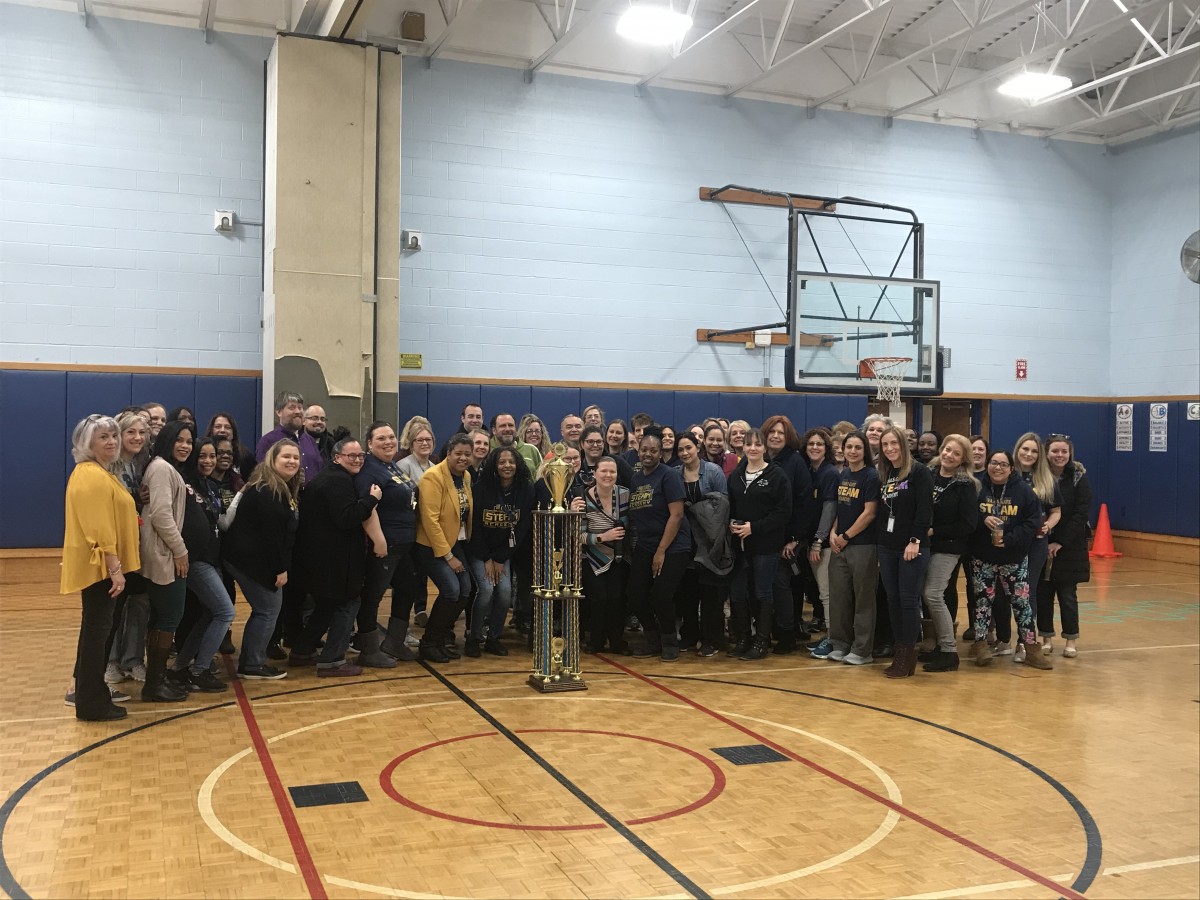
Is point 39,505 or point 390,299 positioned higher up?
point 390,299

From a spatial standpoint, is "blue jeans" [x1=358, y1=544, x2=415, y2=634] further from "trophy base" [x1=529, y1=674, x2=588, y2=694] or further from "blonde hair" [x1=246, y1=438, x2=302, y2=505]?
"trophy base" [x1=529, y1=674, x2=588, y2=694]

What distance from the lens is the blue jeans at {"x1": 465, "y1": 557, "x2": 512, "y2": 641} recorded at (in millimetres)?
7324

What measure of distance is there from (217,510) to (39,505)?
5033 millimetres

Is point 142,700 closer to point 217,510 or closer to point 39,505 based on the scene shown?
point 217,510

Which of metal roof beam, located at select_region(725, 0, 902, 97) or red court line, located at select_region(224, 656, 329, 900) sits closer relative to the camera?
red court line, located at select_region(224, 656, 329, 900)

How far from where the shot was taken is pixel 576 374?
41.0 feet

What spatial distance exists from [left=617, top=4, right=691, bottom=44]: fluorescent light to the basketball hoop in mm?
4073

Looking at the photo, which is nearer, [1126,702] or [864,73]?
[1126,702]

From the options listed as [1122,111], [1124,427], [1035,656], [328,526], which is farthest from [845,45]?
[328,526]

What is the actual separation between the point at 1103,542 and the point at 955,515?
9.06 metres

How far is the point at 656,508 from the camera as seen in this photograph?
7.35 metres

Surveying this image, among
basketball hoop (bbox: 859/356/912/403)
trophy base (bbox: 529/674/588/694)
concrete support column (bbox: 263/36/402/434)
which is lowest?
trophy base (bbox: 529/674/588/694)

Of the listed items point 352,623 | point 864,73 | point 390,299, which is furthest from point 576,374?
point 352,623

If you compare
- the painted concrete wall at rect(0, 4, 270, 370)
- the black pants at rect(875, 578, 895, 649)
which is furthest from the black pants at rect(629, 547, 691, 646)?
the painted concrete wall at rect(0, 4, 270, 370)
